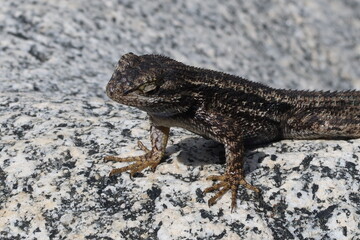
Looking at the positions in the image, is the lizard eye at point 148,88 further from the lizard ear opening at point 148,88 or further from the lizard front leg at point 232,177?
the lizard front leg at point 232,177

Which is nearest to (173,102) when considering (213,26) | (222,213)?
(222,213)

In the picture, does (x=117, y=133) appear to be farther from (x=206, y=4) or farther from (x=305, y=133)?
(x=206, y=4)

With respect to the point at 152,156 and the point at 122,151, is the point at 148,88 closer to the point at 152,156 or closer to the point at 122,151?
the point at 152,156

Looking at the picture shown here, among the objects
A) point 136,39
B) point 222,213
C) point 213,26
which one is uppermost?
point 213,26

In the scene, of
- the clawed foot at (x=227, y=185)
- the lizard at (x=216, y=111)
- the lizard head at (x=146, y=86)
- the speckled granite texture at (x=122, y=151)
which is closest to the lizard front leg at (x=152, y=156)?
the lizard at (x=216, y=111)

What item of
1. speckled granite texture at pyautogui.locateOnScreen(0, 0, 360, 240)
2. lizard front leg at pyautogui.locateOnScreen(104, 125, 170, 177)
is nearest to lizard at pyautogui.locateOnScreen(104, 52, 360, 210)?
lizard front leg at pyautogui.locateOnScreen(104, 125, 170, 177)
